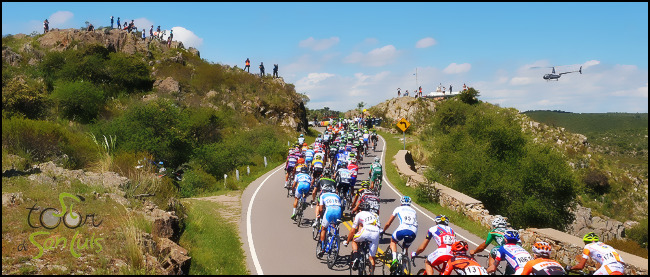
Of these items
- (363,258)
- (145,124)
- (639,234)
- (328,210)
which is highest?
(145,124)

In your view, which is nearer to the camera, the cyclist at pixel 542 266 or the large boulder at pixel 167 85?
the cyclist at pixel 542 266

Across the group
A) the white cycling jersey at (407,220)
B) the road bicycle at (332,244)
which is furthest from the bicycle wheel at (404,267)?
the road bicycle at (332,244)

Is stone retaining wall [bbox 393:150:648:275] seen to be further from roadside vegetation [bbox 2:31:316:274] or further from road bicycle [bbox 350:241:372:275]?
roadside vegetation [bbox 2:31:316:274]

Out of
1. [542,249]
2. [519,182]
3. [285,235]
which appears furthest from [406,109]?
[542,249]

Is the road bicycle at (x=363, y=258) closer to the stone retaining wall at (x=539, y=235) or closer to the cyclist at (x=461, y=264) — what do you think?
the cyclist at (x=461, y=264)

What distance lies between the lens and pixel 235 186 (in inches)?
821

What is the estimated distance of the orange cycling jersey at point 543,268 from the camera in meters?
6.01

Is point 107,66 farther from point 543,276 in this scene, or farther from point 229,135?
point 543,276

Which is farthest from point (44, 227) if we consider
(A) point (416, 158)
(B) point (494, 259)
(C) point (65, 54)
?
(C) point (65, 54)

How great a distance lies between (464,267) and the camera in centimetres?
640

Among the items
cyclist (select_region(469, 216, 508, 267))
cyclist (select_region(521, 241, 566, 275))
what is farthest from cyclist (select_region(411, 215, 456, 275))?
cyclist (select_region(521, 241, 566, 275))

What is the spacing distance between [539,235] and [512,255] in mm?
4992

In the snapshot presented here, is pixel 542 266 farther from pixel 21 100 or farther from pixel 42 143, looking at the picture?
pixel 21 100

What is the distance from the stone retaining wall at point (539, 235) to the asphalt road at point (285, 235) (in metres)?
1.16
